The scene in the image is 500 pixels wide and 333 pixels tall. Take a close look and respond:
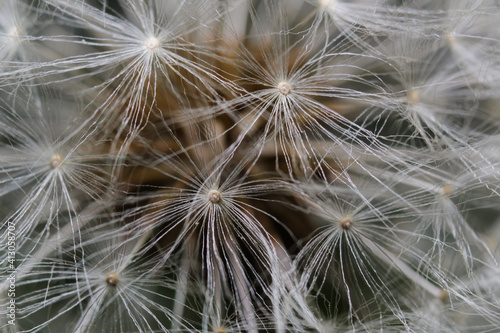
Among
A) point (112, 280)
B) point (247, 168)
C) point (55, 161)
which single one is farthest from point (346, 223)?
point (55, 161)

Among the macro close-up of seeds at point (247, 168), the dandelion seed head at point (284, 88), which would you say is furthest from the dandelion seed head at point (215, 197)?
the dandelion seed head at point (284, 88)

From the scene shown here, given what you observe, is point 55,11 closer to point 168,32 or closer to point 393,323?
point 168,32

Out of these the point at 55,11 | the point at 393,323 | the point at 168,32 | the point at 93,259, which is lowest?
the point at 393,323

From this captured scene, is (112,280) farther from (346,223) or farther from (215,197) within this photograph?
(346,223)

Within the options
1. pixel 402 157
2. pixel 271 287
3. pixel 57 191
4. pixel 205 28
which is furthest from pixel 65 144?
pixel 402 157

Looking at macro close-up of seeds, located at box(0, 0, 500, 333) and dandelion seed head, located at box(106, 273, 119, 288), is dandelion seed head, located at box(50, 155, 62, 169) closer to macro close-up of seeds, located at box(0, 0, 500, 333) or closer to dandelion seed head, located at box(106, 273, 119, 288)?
macro close-up of seeds, located at box(0, 0, 500, 333)

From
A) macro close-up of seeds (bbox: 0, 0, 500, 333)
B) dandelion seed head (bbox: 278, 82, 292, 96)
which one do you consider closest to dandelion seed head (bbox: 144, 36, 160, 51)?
macro close-up of seeds (bbox: 0, 0, 500, 333)
